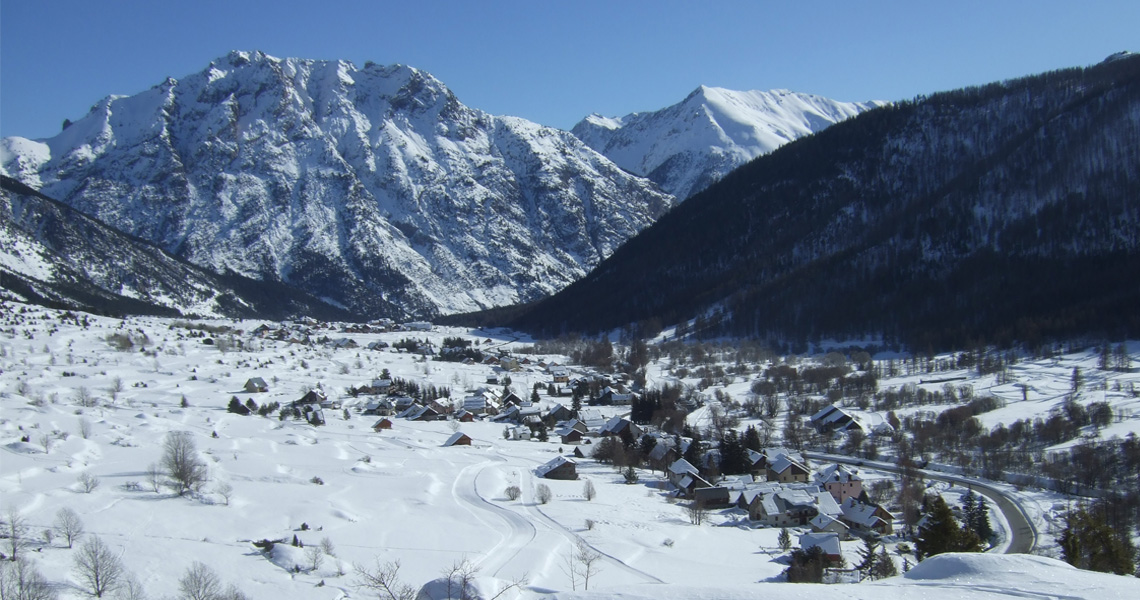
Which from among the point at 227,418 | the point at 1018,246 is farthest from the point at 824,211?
the point at 227,418

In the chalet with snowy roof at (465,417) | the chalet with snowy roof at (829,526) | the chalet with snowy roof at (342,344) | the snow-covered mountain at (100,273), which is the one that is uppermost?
the snow-covered mountain at (100,273)

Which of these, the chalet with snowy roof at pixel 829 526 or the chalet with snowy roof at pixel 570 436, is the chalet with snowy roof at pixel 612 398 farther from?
the chalet with snowy roof at pixel 829 526

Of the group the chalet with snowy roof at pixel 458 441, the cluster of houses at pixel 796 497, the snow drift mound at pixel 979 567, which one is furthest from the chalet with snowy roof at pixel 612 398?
the snow drift mound at pixel 979 567

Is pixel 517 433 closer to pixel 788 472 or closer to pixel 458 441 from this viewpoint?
pixel 458 441

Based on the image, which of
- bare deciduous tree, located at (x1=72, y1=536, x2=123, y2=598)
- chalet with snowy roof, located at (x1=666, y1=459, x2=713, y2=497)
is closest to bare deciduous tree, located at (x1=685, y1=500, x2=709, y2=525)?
chalet with snowy roof, located at (x1=666, y1=459, x2=713, y2=497)

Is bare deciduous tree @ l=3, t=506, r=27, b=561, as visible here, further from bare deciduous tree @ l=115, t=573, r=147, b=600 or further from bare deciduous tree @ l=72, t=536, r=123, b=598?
bare deciduous tree @ l=115, t=573, r=147, b=600

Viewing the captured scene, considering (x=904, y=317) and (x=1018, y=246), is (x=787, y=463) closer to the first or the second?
(x=904, y=317)
